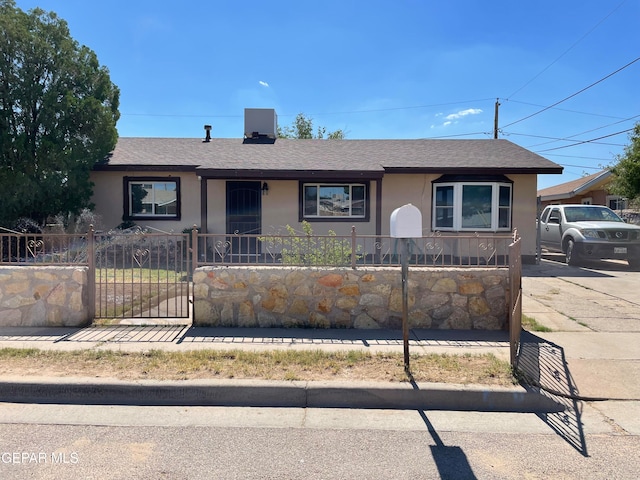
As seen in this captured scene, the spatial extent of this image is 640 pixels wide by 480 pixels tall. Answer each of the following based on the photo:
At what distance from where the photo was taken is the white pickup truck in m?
12.4

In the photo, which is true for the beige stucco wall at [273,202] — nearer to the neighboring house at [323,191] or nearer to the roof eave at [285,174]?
the neighboring house at [323,191]

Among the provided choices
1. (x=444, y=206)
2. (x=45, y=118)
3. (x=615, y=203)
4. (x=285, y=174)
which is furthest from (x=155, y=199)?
(x=615, y=203)

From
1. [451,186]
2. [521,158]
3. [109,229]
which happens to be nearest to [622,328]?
[451,186]

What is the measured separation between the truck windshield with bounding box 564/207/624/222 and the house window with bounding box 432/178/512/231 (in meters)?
2.72

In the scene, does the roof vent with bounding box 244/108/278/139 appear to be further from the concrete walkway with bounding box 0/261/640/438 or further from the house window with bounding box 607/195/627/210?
the house window with bounding box 607/195/627/210

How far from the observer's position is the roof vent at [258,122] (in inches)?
664

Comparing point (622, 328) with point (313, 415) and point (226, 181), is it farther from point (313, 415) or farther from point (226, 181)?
point (226, 181)

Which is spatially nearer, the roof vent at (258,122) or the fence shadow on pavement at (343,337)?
the fence shadow on pavement at (343,337)

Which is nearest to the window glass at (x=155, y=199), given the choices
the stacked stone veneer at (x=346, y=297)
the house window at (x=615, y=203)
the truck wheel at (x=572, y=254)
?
the stacked stone veneer at (x=346, y=297)

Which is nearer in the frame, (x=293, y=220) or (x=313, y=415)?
(x=313, y=415)

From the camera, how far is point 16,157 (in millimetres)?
11391

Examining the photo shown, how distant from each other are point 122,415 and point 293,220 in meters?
10.2

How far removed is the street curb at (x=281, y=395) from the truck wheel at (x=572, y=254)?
35.4 feet

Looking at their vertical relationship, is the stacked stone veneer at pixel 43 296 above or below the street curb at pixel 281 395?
above
